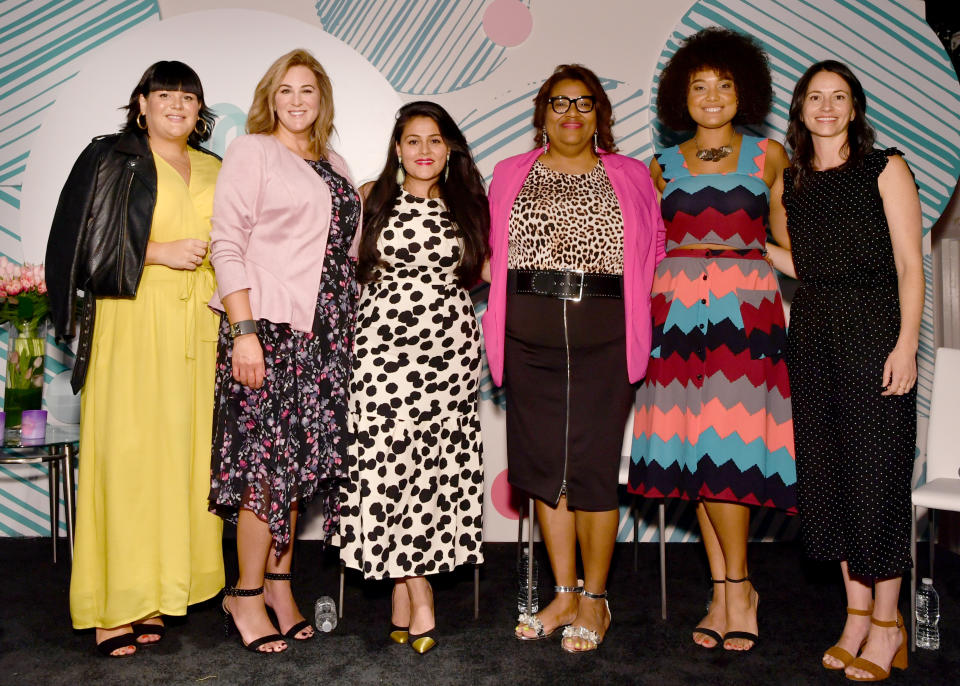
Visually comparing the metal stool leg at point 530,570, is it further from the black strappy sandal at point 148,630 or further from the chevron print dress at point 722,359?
the black strappy sandal at point 148,630

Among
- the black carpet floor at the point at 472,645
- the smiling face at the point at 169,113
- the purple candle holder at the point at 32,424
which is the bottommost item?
the black carpet floor at the point at 472,645

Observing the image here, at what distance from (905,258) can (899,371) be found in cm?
36

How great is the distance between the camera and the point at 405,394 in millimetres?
2660

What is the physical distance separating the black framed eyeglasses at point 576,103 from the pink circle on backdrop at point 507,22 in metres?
1.29

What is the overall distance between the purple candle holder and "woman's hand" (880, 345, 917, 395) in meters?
3.17

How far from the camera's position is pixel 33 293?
10.9 ft

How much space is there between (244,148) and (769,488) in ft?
6.89

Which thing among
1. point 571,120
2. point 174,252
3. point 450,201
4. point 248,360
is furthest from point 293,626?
point 571,120

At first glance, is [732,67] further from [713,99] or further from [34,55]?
[34,55]

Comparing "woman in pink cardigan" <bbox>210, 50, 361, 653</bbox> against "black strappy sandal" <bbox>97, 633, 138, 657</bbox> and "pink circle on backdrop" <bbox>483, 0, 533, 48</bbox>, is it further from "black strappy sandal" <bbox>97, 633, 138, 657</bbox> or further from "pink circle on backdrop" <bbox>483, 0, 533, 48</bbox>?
"pink circle on backdrop" <bbox>483, 0, 533, 48</bbox>

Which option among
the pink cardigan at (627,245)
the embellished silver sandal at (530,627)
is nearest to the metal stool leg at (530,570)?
the embellished silver sandal at (530,627)

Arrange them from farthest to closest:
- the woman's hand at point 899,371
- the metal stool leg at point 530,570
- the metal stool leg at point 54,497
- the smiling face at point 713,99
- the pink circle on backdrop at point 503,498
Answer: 1. the pink circle on backdrop at point 503,498
2. the metal stool leg at point 54,497
3. the metal stool leg at point 530,570
4. the smiling face at point 713,99
5. the woman's hand at point 899,371

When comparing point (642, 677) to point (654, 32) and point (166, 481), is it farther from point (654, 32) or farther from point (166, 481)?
point (654, 32)

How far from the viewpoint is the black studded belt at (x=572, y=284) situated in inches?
105
